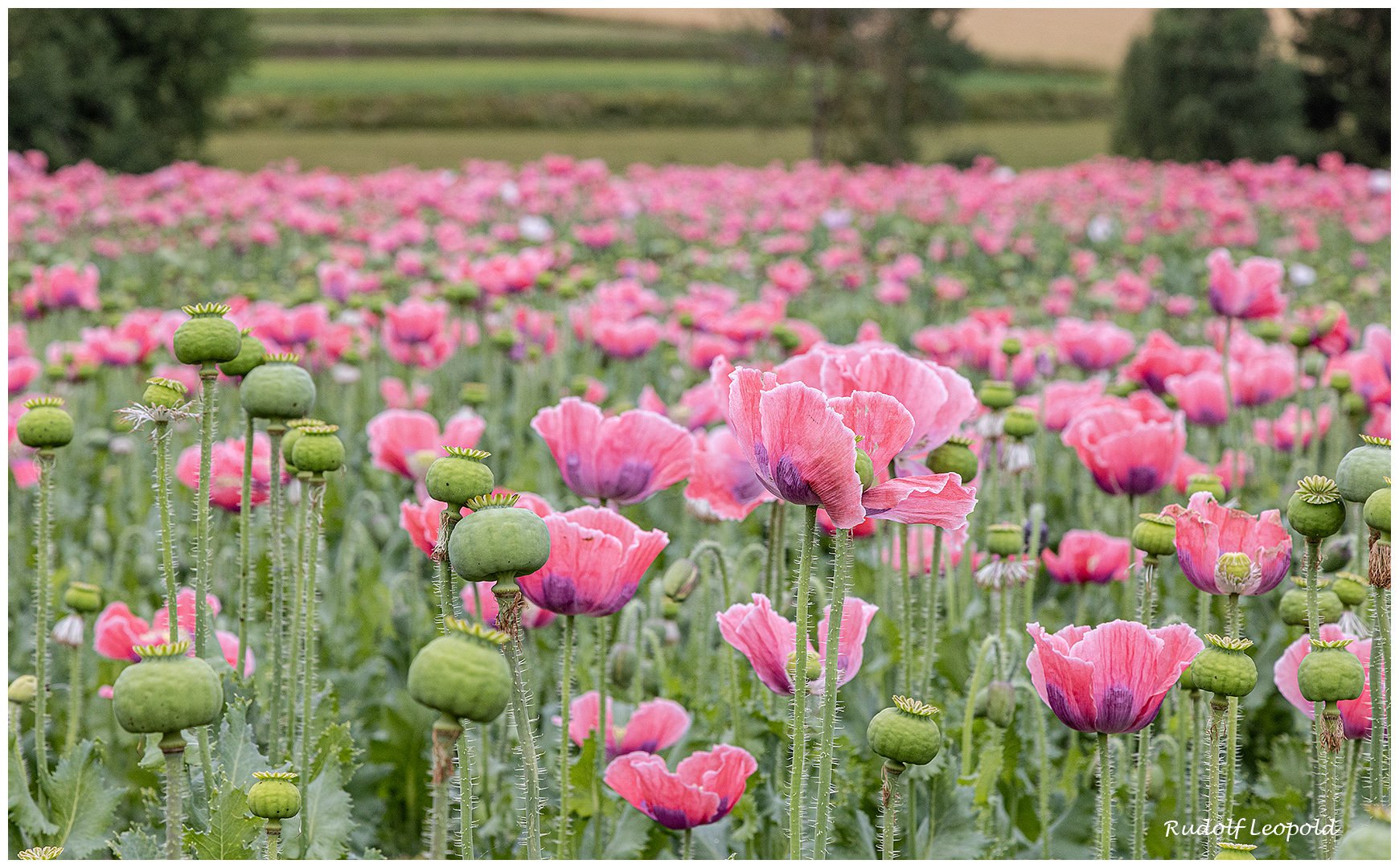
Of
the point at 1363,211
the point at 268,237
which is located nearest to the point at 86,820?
the point at 268,237

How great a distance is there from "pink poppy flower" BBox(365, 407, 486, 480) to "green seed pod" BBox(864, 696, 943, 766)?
1.30 metres

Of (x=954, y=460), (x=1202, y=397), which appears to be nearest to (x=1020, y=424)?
(x=954, y=460)

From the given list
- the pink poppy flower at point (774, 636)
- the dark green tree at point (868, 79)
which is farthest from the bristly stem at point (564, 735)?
the dark green tree at point (868, 79)

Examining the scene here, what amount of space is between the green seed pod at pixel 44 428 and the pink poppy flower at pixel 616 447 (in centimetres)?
56

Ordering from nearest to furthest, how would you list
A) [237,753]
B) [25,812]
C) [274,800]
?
1. [274,800]
2. [237,753]
3. [25,812]

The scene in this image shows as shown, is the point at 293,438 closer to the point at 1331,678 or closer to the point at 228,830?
the point at 228,830

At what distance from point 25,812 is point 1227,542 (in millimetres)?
1588

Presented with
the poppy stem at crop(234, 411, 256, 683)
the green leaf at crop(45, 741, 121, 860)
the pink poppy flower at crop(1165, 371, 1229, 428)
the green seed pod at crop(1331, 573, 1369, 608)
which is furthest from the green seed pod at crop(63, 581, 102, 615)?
the pink poppy flower at crop(1165, 371, 1229, 428)

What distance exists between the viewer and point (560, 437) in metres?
1.55

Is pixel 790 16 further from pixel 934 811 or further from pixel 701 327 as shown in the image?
pixel 934 811

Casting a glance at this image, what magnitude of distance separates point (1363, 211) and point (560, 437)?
393 inches

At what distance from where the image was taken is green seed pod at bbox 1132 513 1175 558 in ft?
4.48

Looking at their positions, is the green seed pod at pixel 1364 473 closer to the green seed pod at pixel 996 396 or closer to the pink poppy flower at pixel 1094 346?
the green seed pod at pixel 996 396

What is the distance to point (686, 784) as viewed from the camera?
140 centimetres
